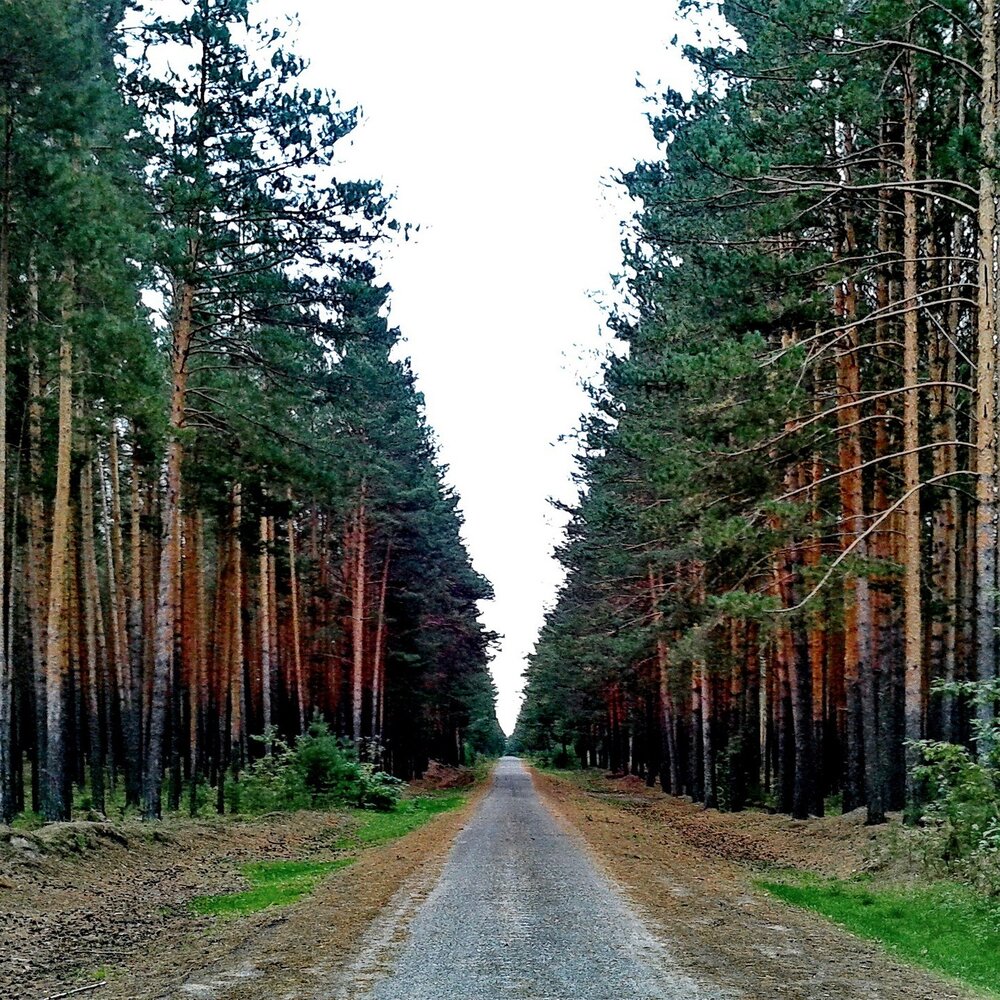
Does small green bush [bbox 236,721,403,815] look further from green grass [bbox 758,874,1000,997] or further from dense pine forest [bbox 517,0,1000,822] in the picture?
green grass [bbox 758,874,1000,997]

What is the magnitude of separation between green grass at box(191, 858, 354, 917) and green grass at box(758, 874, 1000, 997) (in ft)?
19.3

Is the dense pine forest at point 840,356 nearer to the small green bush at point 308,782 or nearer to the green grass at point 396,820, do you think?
the green grass at point 396,820

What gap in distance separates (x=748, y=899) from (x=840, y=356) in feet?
30.7

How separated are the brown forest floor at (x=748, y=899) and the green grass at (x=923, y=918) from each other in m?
0.31

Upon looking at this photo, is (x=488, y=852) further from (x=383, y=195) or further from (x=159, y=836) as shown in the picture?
(x=383, y=195)

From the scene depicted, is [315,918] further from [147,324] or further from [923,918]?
[147,324]

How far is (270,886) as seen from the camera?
13.1 metres

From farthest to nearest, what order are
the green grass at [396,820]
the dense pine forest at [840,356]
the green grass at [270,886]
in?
1. the green grass at [396,820]
2. the dense pine forest at [840,356]
3. the green grass at [270,886]

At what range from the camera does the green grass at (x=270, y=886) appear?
1135 cm

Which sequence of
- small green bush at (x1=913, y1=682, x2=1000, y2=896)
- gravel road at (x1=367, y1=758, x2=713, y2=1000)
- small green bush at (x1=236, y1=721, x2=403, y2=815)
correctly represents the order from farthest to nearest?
1. small green bush at (x1=236, y1=721, x2=403, y2=815)
2. small green bush at (x1=913, y1=682, x2=1000, y2=896)
3. gravel road at (x1=367, y1=758, x2=713, y2=1000)

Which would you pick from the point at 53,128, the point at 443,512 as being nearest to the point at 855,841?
the point at 53,128

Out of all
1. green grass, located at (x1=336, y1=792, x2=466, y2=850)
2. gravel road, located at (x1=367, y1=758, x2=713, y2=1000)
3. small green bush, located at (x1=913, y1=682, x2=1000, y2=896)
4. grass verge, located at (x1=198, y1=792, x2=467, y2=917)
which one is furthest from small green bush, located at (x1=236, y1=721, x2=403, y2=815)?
small green bush, located at (x1=913, y1=682, x2=1000, y2=896)

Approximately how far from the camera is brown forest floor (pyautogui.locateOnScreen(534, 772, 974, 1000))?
7.68m

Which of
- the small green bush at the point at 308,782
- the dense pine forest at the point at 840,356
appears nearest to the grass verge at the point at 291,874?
the small green bush at the point at 308,782
